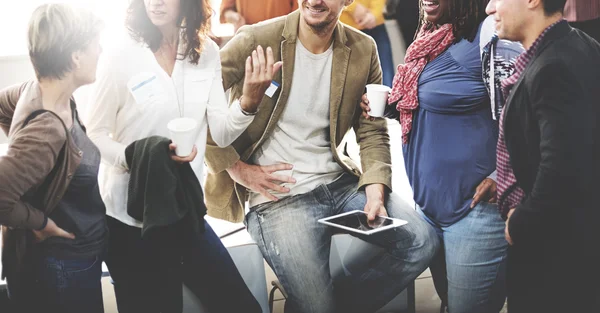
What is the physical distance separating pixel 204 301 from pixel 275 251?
34 centimetres

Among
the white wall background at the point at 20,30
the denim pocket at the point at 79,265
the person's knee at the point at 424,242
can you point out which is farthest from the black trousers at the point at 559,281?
the white wall background at the point at 20,30

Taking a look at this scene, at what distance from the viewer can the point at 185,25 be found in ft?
7.05

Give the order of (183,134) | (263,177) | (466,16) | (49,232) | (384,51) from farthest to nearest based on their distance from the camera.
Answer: (384,51) → (263,177) → (466,16) → (183,134) → (49,232)

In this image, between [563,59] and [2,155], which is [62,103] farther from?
[563,59]

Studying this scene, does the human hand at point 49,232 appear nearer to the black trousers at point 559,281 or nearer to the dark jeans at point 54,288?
the dark jeans at point 54,288

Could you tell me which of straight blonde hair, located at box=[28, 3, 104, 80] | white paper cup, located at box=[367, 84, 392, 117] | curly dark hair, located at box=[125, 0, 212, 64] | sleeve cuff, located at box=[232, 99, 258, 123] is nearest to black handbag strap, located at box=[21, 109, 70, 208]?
straight blonde hair, located at box=[28, 3, 104, 80]

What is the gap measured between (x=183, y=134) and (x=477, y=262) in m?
1.21

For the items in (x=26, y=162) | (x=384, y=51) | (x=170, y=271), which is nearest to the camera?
(x=26, y=162)

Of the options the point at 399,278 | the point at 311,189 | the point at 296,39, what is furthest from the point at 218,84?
the point at 399,278

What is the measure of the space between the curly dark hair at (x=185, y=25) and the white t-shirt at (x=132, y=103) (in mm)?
26

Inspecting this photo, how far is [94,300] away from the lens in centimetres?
206

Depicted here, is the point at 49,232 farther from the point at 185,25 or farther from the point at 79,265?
the point at 185,25

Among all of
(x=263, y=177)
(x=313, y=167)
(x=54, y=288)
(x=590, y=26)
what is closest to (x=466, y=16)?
(x=590, y=26)

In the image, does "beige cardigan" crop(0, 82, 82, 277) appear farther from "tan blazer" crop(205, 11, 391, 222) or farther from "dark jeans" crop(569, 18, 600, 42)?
"dark jeans" crop(569, 18, 600, 42)
